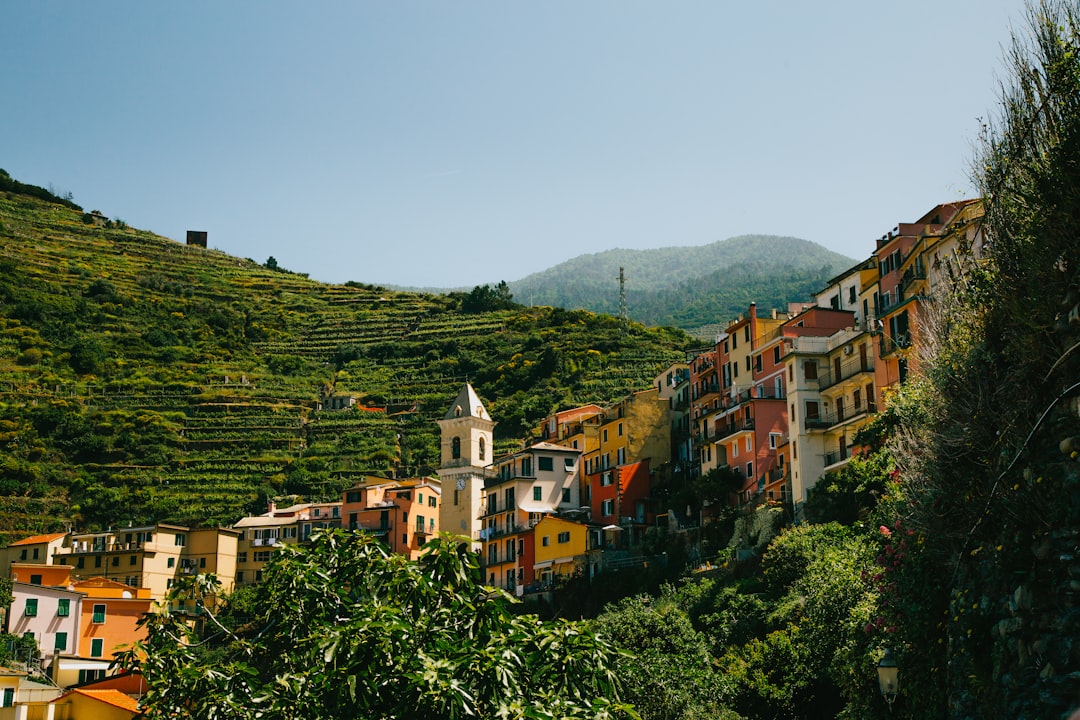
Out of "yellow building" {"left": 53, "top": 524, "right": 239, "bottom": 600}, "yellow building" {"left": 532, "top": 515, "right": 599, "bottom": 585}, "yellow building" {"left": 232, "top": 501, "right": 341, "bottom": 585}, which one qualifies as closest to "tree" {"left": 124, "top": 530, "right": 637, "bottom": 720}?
"yellow building" {"left": 532, "top": 515, "right": 599, "bottom": 585}

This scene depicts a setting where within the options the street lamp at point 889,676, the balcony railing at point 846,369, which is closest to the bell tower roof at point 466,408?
the balcony railing at point 846,369

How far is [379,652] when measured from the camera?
14367mm

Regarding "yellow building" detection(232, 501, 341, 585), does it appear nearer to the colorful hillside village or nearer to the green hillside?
the colorful hillside village

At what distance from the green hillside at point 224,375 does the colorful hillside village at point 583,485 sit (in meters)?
9.23

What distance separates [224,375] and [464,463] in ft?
183

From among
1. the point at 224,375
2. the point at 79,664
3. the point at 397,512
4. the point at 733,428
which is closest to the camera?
the point at 733,428

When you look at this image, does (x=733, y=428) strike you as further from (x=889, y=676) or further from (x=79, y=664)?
(x=889, y=676)

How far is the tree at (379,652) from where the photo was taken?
46.0 ft

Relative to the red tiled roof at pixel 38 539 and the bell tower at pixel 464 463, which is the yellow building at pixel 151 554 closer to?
the red tiled roof at pixel 38 539

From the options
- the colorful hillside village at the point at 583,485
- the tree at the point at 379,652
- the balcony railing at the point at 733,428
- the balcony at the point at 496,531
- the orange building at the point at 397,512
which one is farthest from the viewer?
the orange building at the point at 397,512

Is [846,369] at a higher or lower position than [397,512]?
higher

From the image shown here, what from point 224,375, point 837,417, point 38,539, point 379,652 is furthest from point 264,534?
point 379,652

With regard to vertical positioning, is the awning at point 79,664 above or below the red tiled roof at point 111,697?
above

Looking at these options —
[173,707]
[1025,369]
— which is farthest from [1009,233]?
[173,707]
